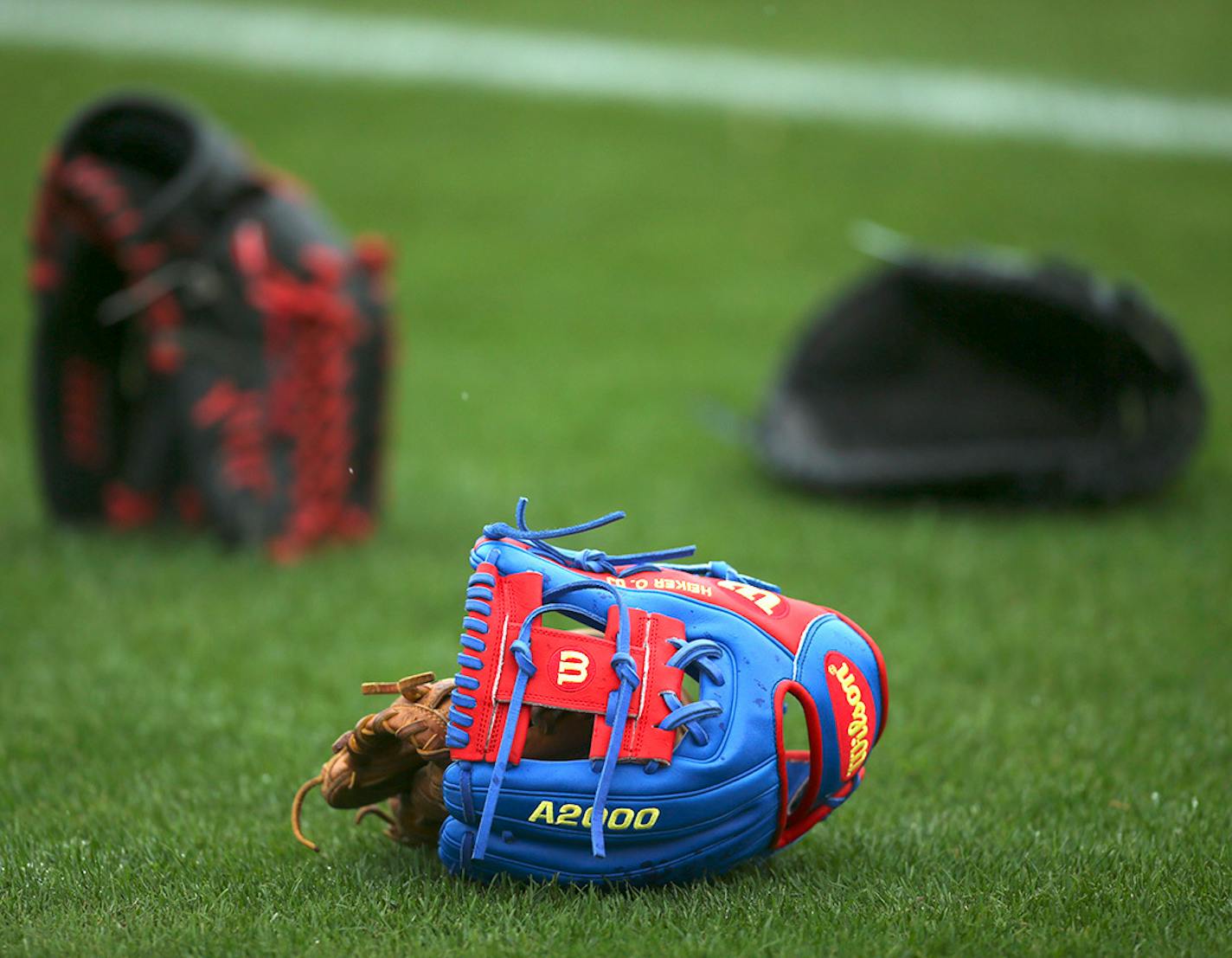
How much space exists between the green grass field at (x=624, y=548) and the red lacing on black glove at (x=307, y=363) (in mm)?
276

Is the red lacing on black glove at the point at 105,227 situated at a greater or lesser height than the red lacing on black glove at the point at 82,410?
greater

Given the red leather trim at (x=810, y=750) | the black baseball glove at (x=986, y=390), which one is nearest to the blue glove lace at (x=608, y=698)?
the red leather trim at (x=810, y=750)

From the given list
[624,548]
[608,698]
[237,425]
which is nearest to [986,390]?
[624,548]

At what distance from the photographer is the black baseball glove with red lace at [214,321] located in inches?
204

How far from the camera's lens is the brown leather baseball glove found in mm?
2549

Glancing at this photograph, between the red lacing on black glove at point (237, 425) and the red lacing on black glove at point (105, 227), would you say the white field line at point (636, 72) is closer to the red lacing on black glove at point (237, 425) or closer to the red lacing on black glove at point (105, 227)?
the red lacing on black glove at point (105, 227)

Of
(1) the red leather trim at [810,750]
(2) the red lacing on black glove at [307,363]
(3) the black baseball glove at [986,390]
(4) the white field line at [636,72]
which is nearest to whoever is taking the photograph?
Result: (1) the red leather trim at [810,750]

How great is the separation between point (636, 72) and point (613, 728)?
17076 mm

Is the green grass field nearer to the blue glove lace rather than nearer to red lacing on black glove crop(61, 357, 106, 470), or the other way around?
the blue glove lace

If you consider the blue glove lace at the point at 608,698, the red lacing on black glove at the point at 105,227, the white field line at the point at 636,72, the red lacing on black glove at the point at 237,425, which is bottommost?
the red lacing on black glove at the point at 237,425

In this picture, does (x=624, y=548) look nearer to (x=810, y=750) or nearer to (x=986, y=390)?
(x=986, y=390)

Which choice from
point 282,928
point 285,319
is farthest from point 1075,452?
point 282,928

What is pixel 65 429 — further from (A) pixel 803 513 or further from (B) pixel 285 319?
(A) pixel 803 513

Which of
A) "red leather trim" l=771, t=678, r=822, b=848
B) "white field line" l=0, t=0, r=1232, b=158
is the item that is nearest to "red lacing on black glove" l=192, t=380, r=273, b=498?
A: "red leather trim" l=771, t=678, r=822, b=848
